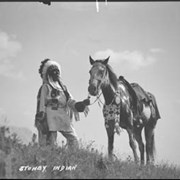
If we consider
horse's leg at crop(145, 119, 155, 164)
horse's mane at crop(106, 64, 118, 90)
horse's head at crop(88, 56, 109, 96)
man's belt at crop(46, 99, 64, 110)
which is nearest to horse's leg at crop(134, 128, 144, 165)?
horse's leg at crop(145, 119, 155, 164)

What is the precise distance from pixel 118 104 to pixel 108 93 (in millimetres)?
373

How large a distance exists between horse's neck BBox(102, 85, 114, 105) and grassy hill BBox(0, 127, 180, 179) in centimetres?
151

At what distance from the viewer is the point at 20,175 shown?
6578 mm

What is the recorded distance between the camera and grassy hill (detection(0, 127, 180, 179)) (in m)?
6.66

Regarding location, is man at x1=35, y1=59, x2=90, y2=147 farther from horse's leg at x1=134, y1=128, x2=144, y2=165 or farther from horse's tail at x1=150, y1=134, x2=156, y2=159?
horse's tail at x1=150, y1=134, x2=156, y2=159

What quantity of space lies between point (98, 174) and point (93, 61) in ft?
12.4

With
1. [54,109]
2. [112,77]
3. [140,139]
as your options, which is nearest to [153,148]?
[140,139]

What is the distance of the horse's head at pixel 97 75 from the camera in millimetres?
9477

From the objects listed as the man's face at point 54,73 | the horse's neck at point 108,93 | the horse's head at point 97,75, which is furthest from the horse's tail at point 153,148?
the man's face at point 54,73

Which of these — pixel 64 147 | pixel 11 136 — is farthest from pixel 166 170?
pixel 11 136

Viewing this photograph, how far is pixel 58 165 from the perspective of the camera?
738 cm
